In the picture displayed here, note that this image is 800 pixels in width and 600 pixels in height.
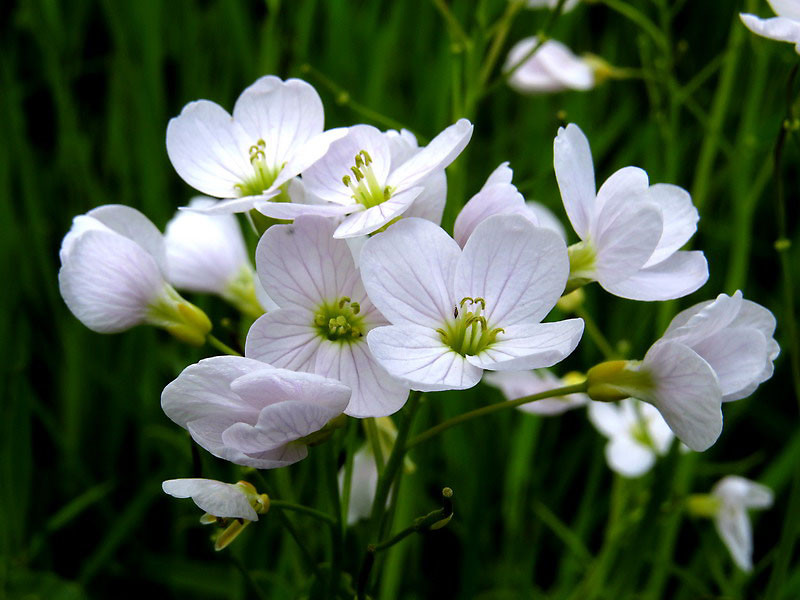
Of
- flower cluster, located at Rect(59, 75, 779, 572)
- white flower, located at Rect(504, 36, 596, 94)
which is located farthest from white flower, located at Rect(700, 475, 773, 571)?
white flower, located at Rect(504, 36, 596, 94)

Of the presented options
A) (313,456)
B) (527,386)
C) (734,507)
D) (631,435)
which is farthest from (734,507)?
(313,456)

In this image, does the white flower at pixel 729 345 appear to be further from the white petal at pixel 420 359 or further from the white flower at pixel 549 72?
the white flower at pixel 549 72

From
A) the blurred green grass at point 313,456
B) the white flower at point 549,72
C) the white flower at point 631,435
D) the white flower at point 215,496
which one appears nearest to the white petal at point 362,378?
the white flower at point 215,496

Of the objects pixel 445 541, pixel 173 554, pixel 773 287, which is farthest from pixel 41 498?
pixel 773 287

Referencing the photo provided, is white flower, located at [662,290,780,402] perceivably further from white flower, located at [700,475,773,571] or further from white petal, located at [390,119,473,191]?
white flower, located at [700,475,773,571]

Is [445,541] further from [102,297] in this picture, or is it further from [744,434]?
[102,297]

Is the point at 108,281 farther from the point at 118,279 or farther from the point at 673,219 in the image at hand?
the point at 673,219
